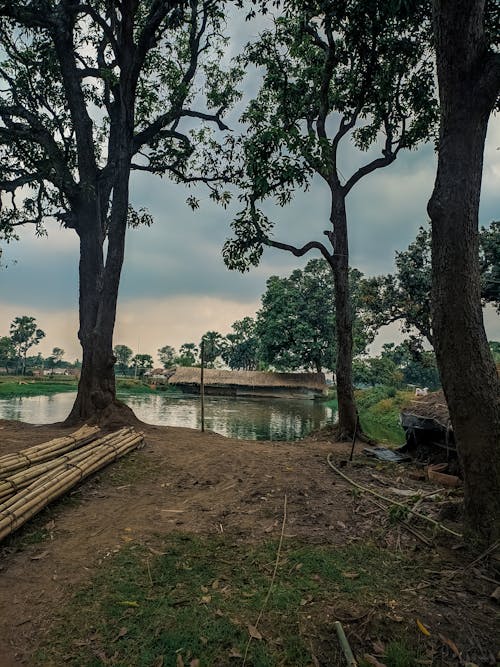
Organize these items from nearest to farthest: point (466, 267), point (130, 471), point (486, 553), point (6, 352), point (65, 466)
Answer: point (486, 553), point (466, 267), point (65, 466), point (130, 471), point (6, 352)

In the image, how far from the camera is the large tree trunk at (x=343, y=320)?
9508mm

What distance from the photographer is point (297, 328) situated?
33.4 meters

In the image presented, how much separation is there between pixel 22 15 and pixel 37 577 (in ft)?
37.0

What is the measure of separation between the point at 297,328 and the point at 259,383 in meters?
5.77

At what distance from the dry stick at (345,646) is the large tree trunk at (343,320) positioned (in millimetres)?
7225

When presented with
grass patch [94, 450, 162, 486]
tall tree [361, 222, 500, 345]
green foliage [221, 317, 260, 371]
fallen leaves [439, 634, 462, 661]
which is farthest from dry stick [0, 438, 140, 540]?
green foliage [221, 317, 260, 371]

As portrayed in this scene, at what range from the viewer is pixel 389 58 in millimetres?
7812

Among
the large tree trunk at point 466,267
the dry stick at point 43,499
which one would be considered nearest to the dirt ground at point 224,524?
the dry stick at point 43,499

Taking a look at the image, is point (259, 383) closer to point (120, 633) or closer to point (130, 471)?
point (130, 471)

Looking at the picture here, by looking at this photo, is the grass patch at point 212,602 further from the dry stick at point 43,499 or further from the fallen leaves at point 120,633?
the dry stick at point 43,499

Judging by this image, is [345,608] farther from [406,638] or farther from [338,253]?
[338,253]

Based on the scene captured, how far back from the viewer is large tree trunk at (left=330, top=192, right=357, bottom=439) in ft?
31.2

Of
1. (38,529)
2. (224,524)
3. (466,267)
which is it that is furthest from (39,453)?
(466,267)

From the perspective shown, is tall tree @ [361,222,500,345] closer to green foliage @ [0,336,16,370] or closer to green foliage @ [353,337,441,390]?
green foliage @ [353,337,441,390]
